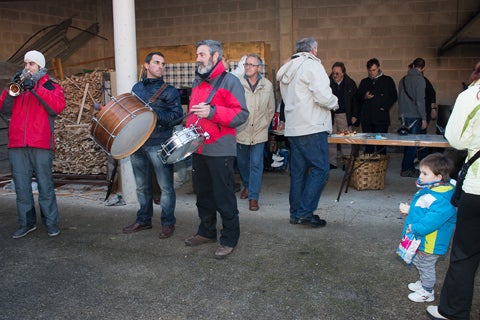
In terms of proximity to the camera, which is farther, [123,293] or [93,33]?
[93,33]

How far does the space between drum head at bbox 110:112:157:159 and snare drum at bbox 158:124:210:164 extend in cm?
38

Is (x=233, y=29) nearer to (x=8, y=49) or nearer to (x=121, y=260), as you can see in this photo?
(x=8, y=49)

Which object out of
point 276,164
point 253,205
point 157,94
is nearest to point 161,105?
point 157,94

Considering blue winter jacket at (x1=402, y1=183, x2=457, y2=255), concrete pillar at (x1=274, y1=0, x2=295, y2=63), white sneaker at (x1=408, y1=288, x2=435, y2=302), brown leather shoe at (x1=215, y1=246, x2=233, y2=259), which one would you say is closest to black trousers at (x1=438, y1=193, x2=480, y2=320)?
blue winter jacket at (x1=402, y1=183, x2=457, y2=255)

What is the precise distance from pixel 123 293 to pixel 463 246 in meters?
2.24

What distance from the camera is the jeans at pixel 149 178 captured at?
445 cm

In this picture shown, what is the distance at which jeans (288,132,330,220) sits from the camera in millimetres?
4641

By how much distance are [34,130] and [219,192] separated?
6.04 feet

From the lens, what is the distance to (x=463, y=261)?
2.75m

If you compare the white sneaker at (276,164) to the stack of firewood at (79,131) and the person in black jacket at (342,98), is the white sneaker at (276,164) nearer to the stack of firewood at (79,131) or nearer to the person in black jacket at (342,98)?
the person in black jacket at (342,98)

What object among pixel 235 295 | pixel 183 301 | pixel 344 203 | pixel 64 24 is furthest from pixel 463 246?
pixel 64 24

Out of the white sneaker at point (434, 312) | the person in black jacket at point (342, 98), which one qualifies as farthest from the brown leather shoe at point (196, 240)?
the person in black jacket at point (342, 98)

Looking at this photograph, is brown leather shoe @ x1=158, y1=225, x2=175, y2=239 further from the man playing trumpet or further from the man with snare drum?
the man playing trumpet

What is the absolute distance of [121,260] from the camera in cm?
406
